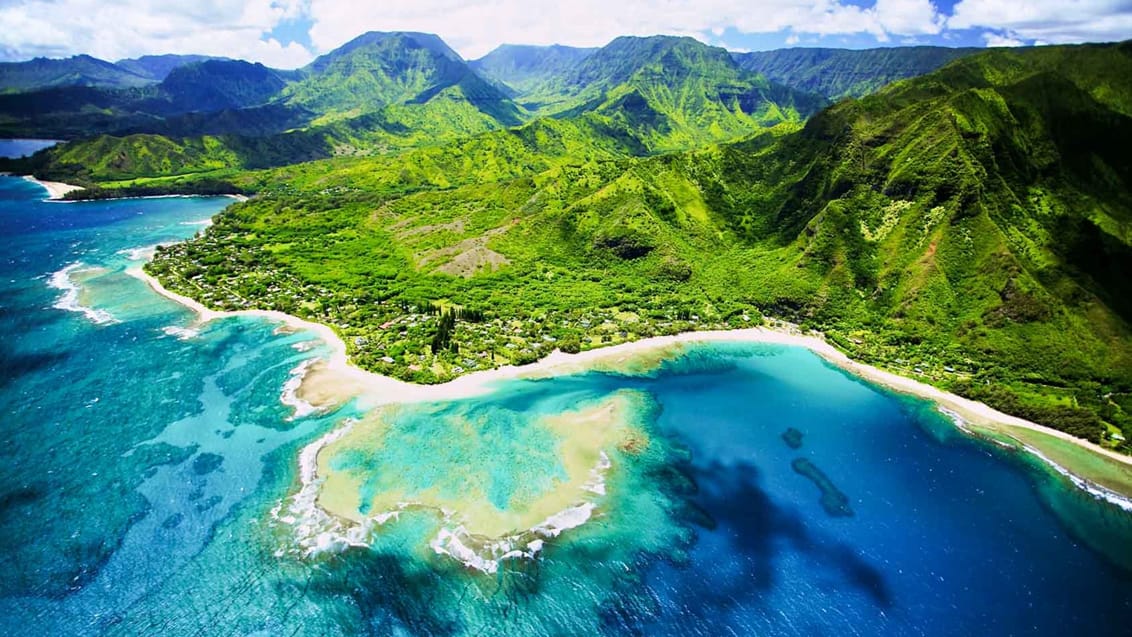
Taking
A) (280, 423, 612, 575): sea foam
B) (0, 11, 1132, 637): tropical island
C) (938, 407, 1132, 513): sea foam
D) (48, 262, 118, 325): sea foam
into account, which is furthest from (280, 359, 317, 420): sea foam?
(938, 407, 1132, 513): sea foam

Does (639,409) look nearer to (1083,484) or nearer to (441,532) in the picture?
(441,532)

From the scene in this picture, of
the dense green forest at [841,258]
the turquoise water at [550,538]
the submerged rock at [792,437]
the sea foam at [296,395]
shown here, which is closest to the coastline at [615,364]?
the sea foam at [296,395]

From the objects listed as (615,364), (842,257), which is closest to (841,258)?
(842,257)

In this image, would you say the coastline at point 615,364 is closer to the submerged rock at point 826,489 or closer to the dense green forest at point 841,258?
the dense green forest at point 841,258

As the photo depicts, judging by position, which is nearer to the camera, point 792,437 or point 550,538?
point 550,538

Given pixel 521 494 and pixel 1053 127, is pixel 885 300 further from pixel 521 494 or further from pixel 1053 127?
pixel 521 494

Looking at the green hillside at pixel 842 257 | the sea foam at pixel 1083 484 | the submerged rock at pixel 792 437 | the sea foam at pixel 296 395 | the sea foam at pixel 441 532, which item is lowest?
the submerged rock at pixel 792 437

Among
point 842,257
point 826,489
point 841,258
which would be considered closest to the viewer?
point 826,489

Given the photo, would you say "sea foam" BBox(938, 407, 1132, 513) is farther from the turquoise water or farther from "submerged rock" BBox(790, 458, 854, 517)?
"submerged rock" BBox(790, 458, 854, 517)
